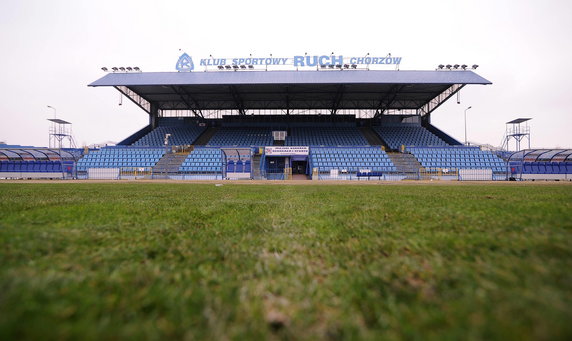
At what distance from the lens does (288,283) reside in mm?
1472

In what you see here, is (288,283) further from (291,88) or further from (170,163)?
(291,88)

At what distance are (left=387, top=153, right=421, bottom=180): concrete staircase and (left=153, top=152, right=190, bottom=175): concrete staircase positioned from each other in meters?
24.2

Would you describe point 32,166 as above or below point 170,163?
below

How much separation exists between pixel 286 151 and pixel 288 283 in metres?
30.1

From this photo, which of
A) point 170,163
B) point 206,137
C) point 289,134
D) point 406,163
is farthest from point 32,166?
point 406,163

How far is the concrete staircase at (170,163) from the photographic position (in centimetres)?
2845

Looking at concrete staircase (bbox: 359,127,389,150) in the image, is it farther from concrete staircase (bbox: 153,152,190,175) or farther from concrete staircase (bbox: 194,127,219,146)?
concrete staircase (bbox: 153,152,190,175)

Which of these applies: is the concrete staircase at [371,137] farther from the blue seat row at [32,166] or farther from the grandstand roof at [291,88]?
the blue seat row at [32,166]

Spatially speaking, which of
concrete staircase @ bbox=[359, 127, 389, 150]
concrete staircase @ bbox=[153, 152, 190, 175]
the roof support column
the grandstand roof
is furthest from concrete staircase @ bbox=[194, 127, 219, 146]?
concrete staircase @ bbox=[359, 127, 389, 150]

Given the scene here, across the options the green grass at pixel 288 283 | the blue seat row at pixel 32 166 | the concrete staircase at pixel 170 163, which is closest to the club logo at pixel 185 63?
the concrete staircase at pixel 170 163

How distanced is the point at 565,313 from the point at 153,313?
157 cm

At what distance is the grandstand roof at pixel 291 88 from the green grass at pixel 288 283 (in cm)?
3028

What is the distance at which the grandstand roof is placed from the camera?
31125 mm

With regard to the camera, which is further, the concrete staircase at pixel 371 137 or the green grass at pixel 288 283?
the concrete staircase at pixel 371 137
